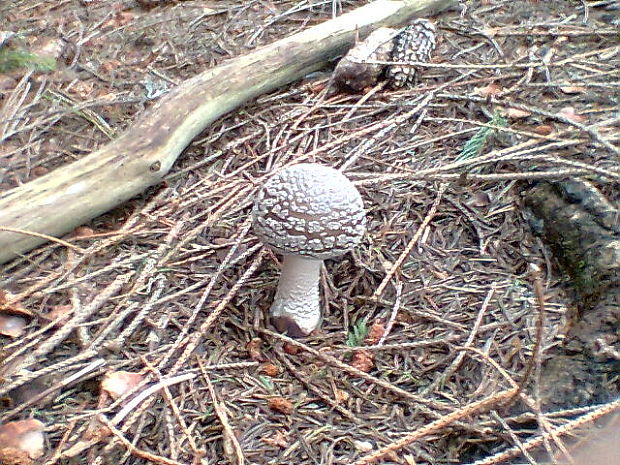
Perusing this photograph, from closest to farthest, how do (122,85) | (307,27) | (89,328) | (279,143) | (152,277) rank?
(89,328), (152,277), (279,143), (122,85), (307,27)

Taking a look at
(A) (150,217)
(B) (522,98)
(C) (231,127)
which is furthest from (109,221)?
(B) (522,98)

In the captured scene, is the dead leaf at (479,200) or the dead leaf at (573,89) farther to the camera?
the dead leaf at (573,89)

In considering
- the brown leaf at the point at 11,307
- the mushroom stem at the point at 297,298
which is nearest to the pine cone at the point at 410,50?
the mushroom stem at the point at 297,298

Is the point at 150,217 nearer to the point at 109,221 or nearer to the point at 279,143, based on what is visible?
the point at 109,221

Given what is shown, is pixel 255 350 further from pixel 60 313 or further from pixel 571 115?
pixel 571 115

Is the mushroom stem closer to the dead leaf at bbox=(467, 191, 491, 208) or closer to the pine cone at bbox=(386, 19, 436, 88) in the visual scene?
the dead leaf at bbox=(467, 191, 491, 208)

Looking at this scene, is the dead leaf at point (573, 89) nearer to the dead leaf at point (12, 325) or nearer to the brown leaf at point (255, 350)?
the brown leaf at point (255, 350)
